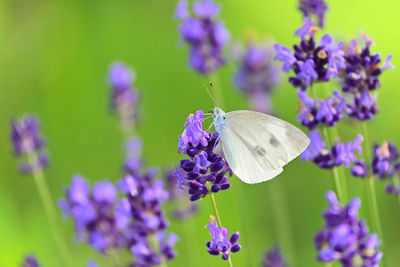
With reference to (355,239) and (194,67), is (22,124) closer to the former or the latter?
(194,67)

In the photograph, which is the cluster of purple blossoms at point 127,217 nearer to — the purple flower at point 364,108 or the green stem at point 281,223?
the purple flower at point 364,108

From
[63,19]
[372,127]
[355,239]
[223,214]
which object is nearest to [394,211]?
[372,127]

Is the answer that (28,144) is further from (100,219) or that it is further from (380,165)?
(380,165)

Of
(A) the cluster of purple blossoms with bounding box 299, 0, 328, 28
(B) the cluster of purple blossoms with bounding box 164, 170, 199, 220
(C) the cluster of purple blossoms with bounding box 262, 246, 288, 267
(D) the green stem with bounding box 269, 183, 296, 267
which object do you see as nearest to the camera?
(A) the cluster of purple blossoms with bounding box 299, 0, 328, 28

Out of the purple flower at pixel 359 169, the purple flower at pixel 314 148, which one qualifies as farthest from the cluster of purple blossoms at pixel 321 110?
the purple flower at pixel 359 169

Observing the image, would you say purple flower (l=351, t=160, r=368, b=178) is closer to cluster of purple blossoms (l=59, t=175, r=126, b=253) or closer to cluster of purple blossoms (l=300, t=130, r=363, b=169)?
cluster of purple blossoms (l=300, t=130, r=363, b=169)

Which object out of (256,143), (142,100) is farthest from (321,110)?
(142,100)

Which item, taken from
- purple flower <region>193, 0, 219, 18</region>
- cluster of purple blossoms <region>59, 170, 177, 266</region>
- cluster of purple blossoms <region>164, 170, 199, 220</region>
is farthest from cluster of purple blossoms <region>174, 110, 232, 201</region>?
Answer: purple flower <region>193, 0, 219, 18</region>
